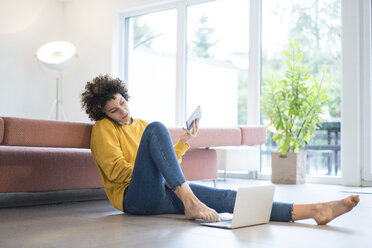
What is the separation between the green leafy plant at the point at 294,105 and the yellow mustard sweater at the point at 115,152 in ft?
9.04

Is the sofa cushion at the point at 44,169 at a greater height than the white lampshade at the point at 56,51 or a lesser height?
lesser

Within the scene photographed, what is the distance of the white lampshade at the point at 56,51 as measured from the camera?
6.09 meters

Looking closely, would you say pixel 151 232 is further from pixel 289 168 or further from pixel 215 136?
pixel 289 168

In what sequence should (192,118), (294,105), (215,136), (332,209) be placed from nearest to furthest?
(332,209)
(192,118)
(215,136)
(294,105)

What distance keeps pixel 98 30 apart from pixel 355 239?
543cm

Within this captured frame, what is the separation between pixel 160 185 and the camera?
2219mm

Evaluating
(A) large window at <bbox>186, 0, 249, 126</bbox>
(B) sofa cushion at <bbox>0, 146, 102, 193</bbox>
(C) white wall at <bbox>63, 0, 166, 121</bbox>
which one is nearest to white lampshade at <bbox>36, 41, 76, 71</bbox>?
(C) white wall at <bbox>63, 0, 166, 121</bbox>

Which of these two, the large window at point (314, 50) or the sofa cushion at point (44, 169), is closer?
the sofa cushion at point (44, 169)

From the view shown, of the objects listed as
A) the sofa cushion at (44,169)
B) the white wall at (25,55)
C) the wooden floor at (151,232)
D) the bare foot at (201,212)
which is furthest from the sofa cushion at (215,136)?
the white wall at (25,55)

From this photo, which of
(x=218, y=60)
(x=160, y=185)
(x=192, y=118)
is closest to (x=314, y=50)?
(x=218, y=60)

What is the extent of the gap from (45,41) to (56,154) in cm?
414

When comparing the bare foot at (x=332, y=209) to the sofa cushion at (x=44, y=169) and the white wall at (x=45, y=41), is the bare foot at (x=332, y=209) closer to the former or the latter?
the sofa cushion at (x=44, y=169)

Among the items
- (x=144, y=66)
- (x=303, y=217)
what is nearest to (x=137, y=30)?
(x=144, y=66)

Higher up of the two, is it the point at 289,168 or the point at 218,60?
the point at 218,60
